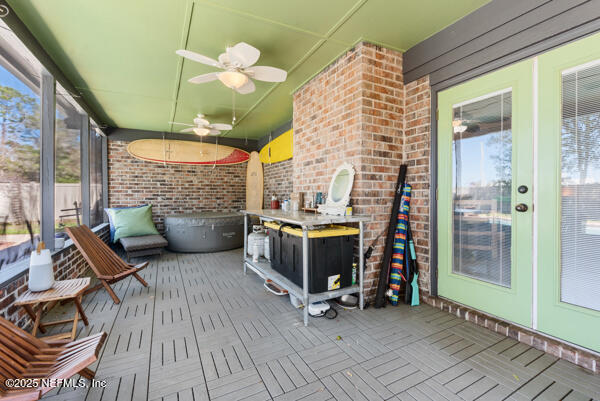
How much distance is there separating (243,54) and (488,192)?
2.71 m

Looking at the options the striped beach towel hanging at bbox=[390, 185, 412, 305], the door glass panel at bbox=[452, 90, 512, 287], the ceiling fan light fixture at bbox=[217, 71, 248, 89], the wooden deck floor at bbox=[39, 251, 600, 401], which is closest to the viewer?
the wooden deck floor at bbox=[39, 251, 600, 401]

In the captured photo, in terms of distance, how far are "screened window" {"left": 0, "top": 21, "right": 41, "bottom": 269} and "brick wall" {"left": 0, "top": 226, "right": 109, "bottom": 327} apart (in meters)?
0.28

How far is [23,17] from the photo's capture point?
8.11 feet

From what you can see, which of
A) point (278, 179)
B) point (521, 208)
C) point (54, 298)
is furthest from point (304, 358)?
point (278, 179)

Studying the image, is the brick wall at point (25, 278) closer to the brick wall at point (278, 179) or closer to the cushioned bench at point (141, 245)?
the cushioned bench at point (141, 245)

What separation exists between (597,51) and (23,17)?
4.81 m

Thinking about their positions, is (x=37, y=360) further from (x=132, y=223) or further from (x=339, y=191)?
A: (x=132, y=223)

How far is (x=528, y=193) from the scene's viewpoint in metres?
2.21

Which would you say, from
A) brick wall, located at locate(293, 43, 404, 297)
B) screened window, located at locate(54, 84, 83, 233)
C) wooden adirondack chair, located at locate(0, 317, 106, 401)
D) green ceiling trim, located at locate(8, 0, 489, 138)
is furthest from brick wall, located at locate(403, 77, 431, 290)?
screened window, located at locate(54, 84, 83, 233)

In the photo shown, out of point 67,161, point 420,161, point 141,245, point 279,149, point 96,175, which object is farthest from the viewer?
point 279,149

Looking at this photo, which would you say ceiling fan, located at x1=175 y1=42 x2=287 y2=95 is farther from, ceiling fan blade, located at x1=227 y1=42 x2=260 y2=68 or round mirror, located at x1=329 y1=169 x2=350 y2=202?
round mirror, located at x1=329 y1=169 x2=350 y2=202

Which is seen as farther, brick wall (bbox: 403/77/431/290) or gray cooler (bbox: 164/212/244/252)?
gray cooler (bbox: 164/212/244/252)

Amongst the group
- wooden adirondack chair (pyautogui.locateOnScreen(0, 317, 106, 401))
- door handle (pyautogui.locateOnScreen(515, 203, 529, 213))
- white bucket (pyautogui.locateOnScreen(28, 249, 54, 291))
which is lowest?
wooden adirondack chair (pyautogui.locateOnScreen(0, 317, 106, 401))

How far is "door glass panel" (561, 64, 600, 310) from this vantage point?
74.0 inches
